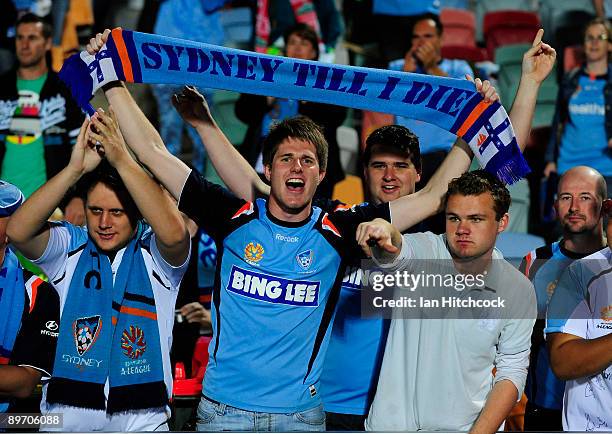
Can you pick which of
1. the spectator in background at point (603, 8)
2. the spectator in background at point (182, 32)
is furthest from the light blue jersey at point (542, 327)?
the spectator in background at point (603, 8)

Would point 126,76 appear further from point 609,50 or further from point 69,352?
point 609,50

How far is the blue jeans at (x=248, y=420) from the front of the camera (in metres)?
3.60

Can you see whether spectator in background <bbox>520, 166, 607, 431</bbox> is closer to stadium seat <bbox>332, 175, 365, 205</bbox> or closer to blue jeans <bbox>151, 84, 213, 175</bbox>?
stadium seat <bbox>332, 175, 365, 205</bbox>

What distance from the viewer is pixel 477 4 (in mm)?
8477

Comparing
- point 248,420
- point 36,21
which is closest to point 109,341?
point 248,420

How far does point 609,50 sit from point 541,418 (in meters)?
3.63

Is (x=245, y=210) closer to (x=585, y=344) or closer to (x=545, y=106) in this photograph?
(x=585, y=344)

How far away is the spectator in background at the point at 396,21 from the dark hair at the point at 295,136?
152 inches

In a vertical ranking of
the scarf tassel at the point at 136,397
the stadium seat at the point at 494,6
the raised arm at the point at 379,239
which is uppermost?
the stadium seat at the point at 494,6

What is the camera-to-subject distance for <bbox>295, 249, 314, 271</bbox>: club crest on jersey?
147 inches

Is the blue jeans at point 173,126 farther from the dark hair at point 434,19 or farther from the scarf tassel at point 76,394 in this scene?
the scarf tassel at point 76,394

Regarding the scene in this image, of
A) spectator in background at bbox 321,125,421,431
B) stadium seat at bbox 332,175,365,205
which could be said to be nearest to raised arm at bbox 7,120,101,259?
spectator in background at bbox 321,125,421,431

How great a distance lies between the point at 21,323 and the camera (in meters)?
4.11

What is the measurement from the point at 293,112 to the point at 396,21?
1695 mm
